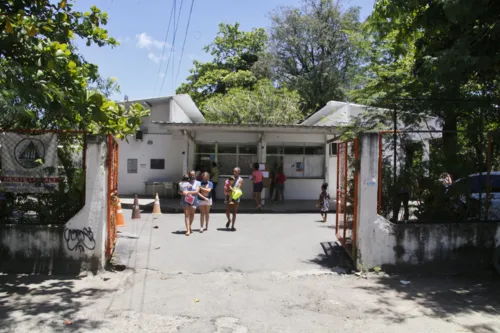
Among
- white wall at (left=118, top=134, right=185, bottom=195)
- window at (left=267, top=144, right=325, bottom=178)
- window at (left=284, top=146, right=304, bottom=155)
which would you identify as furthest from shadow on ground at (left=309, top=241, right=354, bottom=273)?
white wall at (left=118, top=134, right=185, bottom=195)

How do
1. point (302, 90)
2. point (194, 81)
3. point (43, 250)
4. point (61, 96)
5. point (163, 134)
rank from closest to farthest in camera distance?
point (61, 96) → point (43, 250) → point (163, 134) → point (302, 90) → point (194, 81)

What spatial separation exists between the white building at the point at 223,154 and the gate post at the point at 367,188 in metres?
9.62

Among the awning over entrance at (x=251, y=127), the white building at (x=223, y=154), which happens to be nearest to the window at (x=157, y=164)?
the white building at (x=223, y=154)

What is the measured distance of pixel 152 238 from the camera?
9.09 metres

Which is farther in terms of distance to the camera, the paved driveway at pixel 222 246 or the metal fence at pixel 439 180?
the paved driveway at pixel 222 246

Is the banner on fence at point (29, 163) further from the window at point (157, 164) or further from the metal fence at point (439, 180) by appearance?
the window at point (157, 164)

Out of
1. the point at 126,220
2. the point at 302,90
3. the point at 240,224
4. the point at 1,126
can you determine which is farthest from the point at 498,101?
the point at 302,90

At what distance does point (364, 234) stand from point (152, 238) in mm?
4760

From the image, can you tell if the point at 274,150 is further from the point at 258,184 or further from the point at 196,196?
the point at 196,196

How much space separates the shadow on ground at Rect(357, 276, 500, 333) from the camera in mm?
4918

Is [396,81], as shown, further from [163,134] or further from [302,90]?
[302,90]

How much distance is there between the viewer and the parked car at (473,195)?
684 centimetres

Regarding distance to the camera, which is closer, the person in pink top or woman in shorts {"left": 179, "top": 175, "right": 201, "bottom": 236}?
woman in shorts {"left": 179, "top": 175, "right": 201, "bottom": 236}

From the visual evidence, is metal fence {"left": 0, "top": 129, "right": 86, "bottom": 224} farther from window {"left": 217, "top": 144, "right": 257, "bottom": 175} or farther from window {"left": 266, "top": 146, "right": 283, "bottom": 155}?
window {"left": 266, "top": 146, "right": 283, "bottom": 155}
